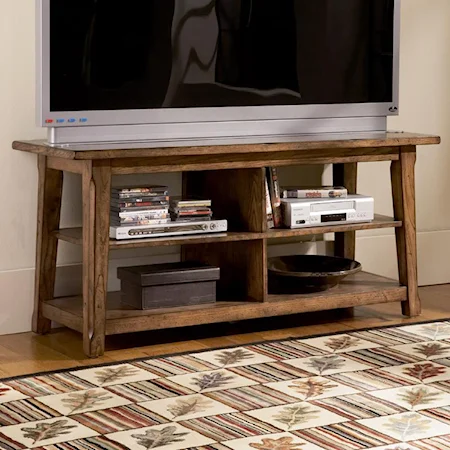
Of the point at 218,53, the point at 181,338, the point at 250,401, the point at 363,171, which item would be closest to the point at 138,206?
the point at 181,338

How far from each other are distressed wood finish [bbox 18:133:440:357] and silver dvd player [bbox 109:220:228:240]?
3 centimetres

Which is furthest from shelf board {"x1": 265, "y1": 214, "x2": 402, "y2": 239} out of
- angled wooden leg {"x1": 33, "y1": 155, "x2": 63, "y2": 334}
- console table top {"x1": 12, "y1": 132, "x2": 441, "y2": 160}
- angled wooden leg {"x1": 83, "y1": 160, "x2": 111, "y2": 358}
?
angled wooden leg {"x1": 33, "y1": 155, "x2": 63, "y2": 334}

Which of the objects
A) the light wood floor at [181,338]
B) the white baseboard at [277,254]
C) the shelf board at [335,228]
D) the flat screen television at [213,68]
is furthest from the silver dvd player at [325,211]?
the white baseboard at [277,254]

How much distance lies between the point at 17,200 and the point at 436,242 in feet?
6.30

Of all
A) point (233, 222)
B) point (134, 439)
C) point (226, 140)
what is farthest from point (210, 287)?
point (134, 439)

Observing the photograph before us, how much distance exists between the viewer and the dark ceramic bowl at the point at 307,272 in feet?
12.7

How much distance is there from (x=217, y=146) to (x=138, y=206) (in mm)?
327

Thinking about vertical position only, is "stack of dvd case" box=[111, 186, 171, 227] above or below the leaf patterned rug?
above

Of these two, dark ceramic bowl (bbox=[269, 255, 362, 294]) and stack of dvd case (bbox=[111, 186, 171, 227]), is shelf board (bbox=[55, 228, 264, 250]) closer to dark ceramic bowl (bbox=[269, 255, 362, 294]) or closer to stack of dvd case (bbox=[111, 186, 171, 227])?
stack of dvd case (bbox=[111, 186, 171, 227])

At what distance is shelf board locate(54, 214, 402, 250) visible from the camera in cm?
349

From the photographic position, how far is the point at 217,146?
3539mm

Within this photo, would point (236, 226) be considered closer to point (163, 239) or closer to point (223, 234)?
point (223, 234)

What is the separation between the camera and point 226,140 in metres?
3.72

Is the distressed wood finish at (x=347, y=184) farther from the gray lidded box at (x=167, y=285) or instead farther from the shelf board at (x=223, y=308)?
the gray lidded box at (x=167, y=285)
